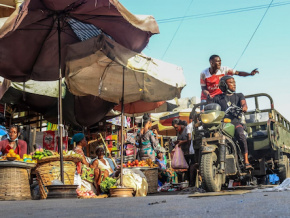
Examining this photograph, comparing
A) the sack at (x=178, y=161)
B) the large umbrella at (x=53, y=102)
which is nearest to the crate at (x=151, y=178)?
the sack at (x=178, y=161)

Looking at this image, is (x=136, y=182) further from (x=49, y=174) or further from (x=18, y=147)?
(x=18, y=147)

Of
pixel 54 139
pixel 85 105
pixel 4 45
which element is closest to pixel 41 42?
pixel 4 45

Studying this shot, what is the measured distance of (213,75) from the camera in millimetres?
9336

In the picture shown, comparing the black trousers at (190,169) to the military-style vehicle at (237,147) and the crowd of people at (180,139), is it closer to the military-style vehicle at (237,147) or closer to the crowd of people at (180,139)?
the crowd of people at (180,139)

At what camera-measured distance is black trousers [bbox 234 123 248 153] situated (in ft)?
26.5

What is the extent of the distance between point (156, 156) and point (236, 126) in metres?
3.69

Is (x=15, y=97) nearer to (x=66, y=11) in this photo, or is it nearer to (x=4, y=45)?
(x=4, y=45)

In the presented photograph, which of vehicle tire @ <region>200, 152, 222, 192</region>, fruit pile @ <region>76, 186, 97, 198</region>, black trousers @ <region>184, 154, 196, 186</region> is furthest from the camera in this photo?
black trousers @ <region>184, 154, 196, 186</region>

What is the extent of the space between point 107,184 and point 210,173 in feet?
7.34

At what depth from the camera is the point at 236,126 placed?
8.17m

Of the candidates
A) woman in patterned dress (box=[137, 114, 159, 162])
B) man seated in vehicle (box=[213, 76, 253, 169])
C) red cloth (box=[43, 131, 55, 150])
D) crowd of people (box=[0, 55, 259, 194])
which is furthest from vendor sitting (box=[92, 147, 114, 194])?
A: man seated in vehicle (box=[213, 76, 253, 169])

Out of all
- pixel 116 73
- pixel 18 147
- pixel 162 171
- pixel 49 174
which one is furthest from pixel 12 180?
pixel 162 171

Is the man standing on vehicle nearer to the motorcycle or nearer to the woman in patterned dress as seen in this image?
the motorcycle

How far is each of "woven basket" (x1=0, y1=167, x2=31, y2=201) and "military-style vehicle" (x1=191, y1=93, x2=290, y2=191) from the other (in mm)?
3217
